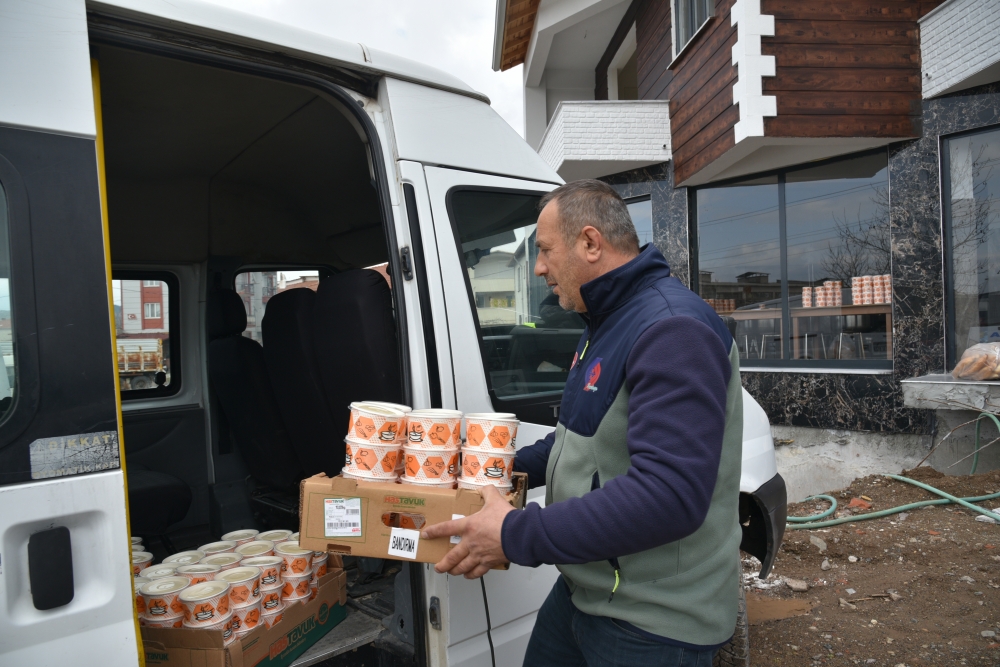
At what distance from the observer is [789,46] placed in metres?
7.00

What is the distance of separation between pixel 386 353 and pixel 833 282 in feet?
22.6

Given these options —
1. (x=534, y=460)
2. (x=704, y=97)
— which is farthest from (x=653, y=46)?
(x=534, y=460)

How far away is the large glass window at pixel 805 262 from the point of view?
7.36 meters

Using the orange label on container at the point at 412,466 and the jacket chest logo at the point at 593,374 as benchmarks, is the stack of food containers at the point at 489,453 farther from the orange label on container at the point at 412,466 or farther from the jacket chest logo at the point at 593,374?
the jacket chest logo at the point at 593,374

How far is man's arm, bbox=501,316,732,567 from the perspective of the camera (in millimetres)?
1452

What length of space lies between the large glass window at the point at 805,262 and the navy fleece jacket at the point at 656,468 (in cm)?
687

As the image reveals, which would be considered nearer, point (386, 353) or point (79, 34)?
point (79, 34)

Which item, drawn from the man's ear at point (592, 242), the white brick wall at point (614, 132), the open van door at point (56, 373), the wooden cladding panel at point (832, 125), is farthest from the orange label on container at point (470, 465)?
the white brick wall at point (614, 132)

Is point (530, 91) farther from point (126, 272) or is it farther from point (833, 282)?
point (126, 272)

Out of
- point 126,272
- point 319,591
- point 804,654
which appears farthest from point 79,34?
point 804,654

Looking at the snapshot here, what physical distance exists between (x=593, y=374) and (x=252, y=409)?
2.70 metres

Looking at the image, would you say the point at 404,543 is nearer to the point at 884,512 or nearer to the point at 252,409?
the point at 252,409

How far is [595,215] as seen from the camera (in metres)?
1.79

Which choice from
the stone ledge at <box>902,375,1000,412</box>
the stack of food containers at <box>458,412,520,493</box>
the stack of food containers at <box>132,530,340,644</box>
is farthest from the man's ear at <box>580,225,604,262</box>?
the stone ledge at <box>902,375,1000,412</box>
